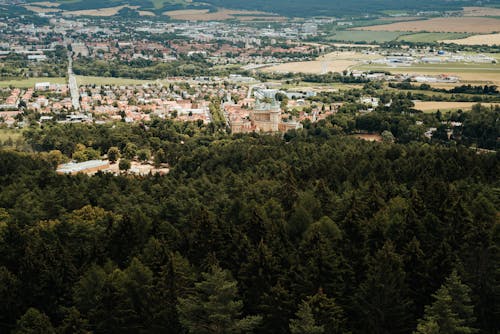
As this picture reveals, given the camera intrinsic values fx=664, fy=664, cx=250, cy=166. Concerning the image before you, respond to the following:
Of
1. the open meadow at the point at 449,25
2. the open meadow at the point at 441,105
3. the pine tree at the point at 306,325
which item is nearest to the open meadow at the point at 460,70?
the open meadow at the point at 441,105

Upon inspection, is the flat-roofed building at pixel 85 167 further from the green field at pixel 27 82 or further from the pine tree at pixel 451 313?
the green field at pixel 27 82

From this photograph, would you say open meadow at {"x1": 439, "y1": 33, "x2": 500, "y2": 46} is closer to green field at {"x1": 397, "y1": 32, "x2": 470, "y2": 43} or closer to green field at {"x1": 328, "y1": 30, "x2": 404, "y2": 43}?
green field at {"x1": 397, "y1": 32, "x2": 470, "y2": 43}

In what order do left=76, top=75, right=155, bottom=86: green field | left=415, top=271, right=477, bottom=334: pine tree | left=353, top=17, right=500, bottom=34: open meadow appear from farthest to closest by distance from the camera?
left=353, top=17, right=500, bottom=34: open meadow, left=76, top=75, right=155, bottom=86: green field, left=415, top=271, right=477, bottom=334: pine tree

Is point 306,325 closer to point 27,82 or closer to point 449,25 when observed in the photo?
point 27,82

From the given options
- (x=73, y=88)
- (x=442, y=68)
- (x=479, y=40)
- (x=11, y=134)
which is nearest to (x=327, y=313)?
(x=11, y=134)

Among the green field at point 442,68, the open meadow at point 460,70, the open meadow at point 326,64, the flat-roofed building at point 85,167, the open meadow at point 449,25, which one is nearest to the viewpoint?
the flat-roofed building at point 85,167

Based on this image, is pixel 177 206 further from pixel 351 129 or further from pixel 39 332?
pixel 351 129

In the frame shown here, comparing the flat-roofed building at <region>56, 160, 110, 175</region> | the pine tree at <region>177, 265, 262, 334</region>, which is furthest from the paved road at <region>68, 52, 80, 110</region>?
the pine tree at <region>177, 265, 262, 334</region>
